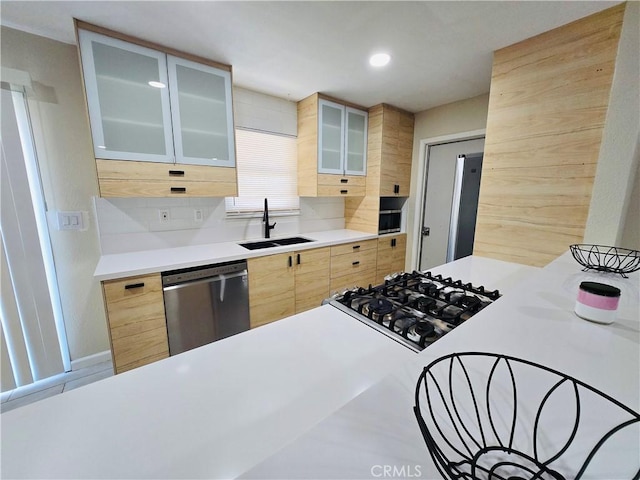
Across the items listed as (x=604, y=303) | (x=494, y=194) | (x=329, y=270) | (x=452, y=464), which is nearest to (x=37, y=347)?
(x=329, y=270)

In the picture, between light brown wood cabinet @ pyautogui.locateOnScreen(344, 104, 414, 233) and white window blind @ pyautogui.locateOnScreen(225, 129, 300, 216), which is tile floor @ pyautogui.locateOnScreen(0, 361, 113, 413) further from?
light brown wood cabinet @ pyautogui.locateOnScreen(344, 104, 414, 233)

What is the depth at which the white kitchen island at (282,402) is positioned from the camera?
42cm

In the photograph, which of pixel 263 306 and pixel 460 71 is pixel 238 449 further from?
pixel 460 71

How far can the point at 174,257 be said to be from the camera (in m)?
2.04

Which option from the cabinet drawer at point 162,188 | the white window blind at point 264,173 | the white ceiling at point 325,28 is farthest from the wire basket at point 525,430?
the white window blind at point 264,173

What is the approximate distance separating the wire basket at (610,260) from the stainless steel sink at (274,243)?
2132mm

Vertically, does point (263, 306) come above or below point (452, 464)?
below

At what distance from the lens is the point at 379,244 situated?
329cm

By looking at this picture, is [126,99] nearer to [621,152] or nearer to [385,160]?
[385,160]

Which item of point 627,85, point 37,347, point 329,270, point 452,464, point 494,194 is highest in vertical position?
point 627,85

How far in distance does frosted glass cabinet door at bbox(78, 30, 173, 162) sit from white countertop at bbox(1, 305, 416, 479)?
171cm

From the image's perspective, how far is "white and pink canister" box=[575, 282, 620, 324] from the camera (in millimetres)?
725

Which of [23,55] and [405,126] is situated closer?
[23,55]

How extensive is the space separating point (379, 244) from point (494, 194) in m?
1.52
